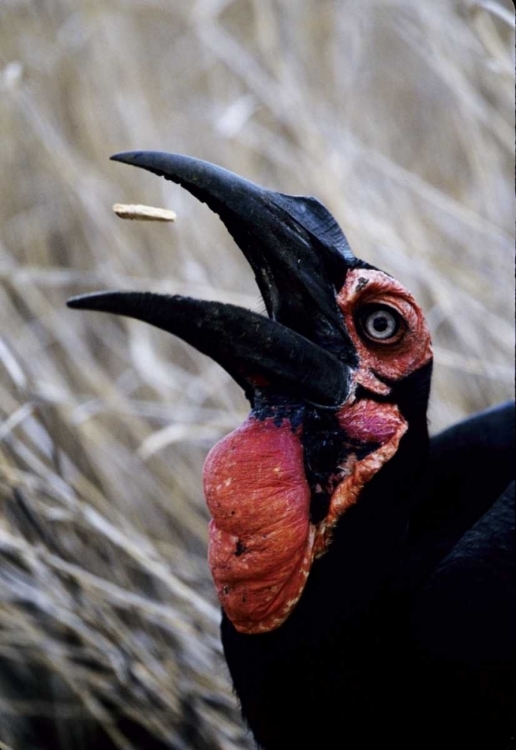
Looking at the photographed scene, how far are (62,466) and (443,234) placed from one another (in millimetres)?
1305

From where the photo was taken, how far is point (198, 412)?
2.12 meters

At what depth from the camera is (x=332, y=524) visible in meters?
1.20

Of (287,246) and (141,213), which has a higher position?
(141,213)

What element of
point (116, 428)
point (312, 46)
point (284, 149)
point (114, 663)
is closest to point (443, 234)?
point (284, 149)

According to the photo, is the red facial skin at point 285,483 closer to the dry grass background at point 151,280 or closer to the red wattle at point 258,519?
the red wattle at point 258,519

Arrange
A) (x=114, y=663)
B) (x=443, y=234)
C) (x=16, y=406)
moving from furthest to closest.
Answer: (x=443, y=234) → (x=16, y=406) → (x=114, y=663)

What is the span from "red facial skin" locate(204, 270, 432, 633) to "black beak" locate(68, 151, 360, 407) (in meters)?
0.03

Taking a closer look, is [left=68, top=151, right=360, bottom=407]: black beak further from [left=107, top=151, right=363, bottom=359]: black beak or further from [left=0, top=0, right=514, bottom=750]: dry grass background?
[left=0, top=0, right=514, bottom=750]: dry grass background

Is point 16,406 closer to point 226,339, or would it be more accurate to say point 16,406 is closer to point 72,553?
point 72,553

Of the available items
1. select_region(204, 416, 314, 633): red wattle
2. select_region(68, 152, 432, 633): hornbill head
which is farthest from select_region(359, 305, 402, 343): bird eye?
select_region(204, 416, 314, 633): red wattle

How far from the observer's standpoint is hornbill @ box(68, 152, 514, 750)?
1.16 m

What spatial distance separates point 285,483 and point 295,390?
0.11m

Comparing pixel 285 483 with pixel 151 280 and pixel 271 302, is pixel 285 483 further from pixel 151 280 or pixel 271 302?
pixel 151 280

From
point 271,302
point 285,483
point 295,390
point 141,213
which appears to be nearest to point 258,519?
point 285,483
